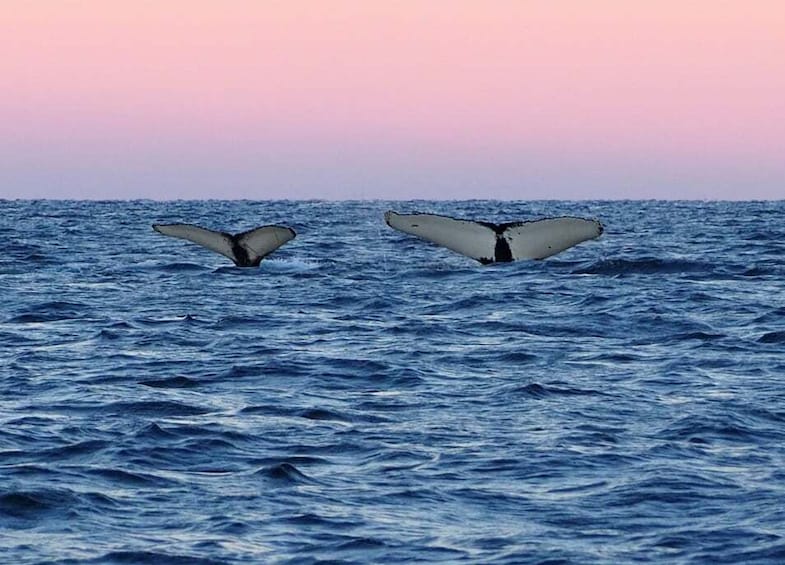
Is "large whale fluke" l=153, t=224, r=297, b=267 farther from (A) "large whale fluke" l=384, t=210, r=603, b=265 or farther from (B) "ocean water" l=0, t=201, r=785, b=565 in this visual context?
(A) "large whale fluke" l=384, t=210, r=603, b=265

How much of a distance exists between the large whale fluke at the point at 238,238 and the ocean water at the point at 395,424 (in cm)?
→ 81

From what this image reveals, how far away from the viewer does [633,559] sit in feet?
28.3

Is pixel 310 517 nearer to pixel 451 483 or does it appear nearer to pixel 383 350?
pixel 451 483

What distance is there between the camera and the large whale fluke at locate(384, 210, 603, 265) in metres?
19.7

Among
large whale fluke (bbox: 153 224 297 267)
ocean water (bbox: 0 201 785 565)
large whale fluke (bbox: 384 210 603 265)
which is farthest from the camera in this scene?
large whale fluke (bbox: 153 224 297 267)

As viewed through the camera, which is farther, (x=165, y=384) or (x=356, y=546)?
(x=165, y=384)

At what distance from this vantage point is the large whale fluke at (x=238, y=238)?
21375 mm

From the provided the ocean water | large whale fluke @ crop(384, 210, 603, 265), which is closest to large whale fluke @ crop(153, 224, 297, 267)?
the ocean water

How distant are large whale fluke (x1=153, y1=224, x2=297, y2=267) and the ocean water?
0.81m

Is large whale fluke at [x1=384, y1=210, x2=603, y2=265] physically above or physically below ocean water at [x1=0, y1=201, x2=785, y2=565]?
Result: above

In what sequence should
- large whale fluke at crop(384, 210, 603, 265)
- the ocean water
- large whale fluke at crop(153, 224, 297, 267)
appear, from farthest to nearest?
large whale fluke at crop(153, 224, 297, 267)
large whale fluke at crop(384, 210, 603, 265)
the ocean water

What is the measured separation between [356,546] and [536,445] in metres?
3.24

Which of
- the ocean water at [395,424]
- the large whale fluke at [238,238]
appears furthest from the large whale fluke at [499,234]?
the large whale fluke at [238,238]

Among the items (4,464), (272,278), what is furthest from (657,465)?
(272,278)
